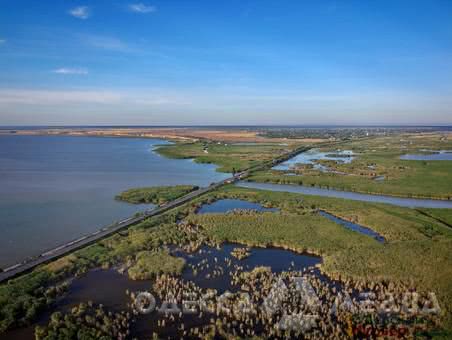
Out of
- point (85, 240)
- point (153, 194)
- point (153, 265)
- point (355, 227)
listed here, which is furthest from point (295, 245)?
point (153, 194)

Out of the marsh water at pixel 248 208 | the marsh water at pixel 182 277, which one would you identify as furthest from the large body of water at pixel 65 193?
the marsh water at pixel 248 208

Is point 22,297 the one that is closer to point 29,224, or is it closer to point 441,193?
point 29,224

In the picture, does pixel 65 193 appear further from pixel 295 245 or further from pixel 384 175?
pixel 384 175

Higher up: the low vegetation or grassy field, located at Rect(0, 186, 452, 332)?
grassy field, located at Rect(0, 186, 452, 332)

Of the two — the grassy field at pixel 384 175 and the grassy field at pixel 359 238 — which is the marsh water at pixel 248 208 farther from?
the grassy field at pixel 384 175

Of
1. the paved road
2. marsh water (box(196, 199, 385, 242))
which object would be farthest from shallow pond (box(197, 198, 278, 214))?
the paved road

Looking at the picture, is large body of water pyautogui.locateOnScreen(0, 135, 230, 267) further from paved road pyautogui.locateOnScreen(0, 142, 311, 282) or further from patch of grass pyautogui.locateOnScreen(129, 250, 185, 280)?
patch of grass pyautogui.locateOnScreen(129, 250, 185, 280)
